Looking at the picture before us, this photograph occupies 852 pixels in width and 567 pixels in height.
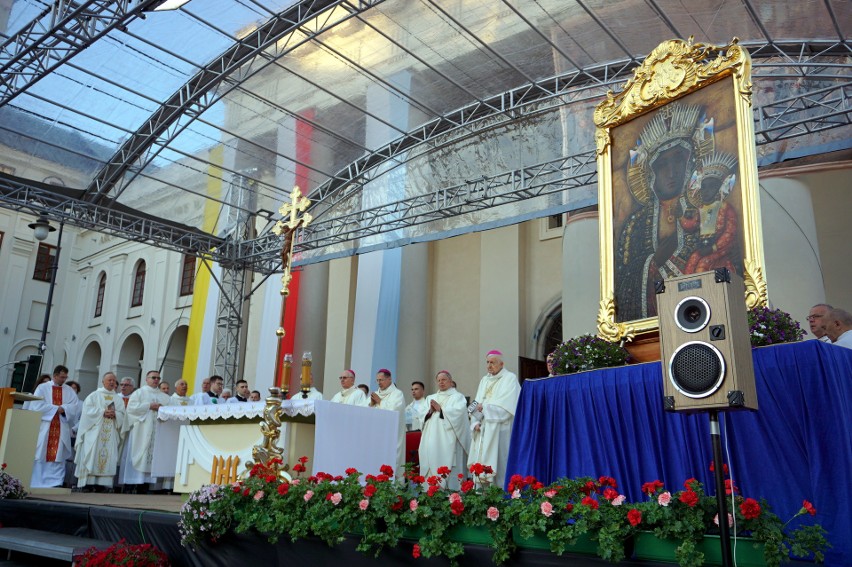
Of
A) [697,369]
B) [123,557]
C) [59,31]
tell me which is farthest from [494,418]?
[59,31]

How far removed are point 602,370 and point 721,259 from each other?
162 centimetres

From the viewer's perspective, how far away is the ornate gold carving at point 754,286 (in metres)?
6.05

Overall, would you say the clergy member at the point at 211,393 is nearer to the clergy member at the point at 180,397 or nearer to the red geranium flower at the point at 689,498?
the clergy member at the point at 180,397

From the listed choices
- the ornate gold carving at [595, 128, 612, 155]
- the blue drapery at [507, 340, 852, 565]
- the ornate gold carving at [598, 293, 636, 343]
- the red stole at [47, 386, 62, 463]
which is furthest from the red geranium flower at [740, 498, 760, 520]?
the red stole at [47, 386, 62, 463]

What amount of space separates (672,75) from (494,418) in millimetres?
4633

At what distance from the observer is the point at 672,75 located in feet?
24.6

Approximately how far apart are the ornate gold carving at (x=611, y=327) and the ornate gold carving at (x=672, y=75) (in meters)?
2.05

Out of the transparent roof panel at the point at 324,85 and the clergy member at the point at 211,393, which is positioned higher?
the transparent roof panel at the point at 324,85

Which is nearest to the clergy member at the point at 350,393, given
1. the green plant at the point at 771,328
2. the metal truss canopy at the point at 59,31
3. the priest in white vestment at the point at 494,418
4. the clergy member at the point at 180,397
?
the priest in white vestment at the point at 494,418

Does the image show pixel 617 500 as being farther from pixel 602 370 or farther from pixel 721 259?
pixel 721 259

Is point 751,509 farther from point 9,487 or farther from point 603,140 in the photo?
point 9,487

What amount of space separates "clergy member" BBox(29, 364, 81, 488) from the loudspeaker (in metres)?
10.4

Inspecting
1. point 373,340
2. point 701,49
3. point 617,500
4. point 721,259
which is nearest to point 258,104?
point 373,340

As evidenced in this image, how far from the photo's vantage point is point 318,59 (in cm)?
1364
